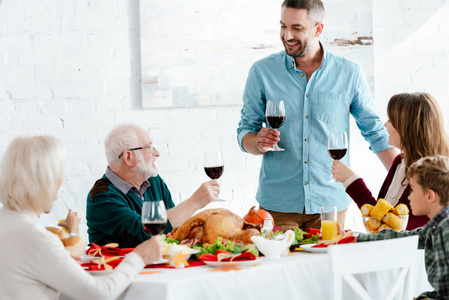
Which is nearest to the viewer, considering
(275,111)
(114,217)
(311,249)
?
(311,249)

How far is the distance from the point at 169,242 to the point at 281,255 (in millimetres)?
392

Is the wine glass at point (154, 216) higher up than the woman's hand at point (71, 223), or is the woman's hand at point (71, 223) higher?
the wine glass at point (154, 216)

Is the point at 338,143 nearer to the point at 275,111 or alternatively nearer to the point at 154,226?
the point at 275,111

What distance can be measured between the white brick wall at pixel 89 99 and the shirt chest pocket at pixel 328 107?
0.85 metres

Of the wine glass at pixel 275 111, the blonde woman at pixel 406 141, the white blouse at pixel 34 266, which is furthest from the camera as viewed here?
the wine glass at pixel 275 111

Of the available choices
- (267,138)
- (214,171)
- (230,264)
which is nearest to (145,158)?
(214,171)

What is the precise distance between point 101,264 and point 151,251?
0.20 m

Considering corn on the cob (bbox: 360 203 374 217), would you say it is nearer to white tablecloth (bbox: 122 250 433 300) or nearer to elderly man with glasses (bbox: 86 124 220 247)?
white tablecloth (bbox: 122 250 433 300)

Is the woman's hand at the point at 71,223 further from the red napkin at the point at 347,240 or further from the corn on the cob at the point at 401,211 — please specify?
the corn on the cob at the point at 401,211

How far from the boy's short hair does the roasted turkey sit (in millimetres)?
626

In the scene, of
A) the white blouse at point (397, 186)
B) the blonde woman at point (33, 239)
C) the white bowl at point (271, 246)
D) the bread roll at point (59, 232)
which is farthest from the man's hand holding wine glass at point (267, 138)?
the blonde woman at point (33, 239)

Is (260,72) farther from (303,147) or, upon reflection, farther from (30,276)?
(30,276)

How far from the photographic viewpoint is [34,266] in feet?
5.64

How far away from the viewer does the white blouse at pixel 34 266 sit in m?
1.71
